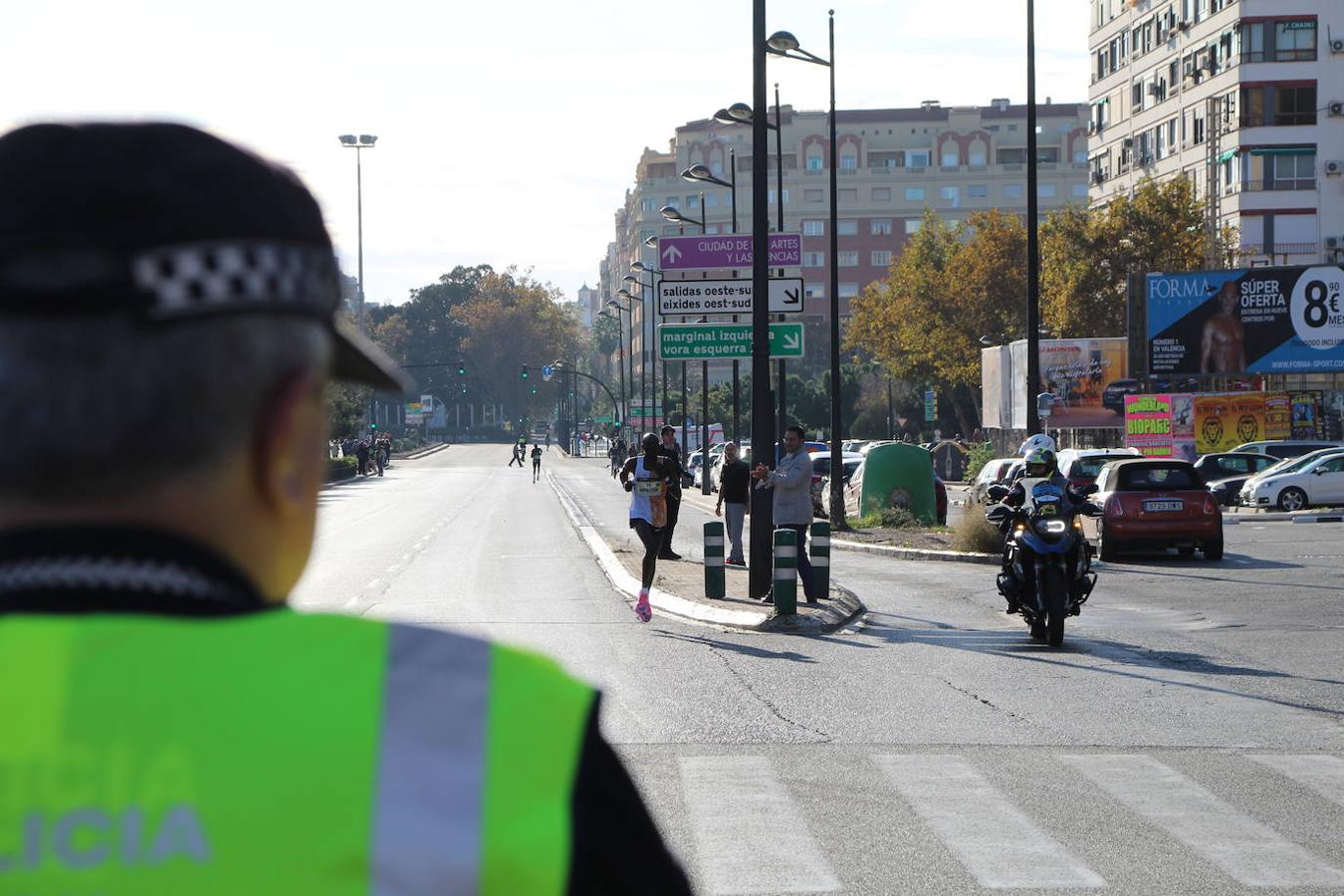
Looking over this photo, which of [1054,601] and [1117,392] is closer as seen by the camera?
[1054,601]

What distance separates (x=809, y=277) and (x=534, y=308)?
27.4m

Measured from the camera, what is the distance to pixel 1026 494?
15.5 meters

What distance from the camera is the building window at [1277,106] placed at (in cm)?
7094

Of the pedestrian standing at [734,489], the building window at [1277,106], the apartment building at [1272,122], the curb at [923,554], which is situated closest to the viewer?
the pedestrian standing at [734,489]

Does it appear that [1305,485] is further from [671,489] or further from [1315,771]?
[1315,771]

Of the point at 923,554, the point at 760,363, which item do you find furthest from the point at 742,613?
the point at 923,554

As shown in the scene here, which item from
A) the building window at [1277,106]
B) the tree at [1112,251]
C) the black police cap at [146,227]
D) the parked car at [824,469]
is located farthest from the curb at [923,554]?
the building window at [1277,106]

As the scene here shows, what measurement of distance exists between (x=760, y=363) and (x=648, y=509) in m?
2.02

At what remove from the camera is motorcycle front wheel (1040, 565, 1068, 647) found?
47.2 ft

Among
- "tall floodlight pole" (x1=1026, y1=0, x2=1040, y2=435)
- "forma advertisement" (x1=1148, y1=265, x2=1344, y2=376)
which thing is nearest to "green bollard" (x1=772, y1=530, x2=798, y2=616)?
"tall floodlight pole" (x1=1026, y1=0, x2=1040, y2=435)

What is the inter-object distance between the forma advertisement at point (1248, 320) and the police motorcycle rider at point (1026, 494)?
36350mm

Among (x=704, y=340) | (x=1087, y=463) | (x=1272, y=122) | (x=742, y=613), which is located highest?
(x=1272, y=122)

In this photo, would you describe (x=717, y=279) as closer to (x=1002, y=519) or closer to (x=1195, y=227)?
(x=1002, y=519)

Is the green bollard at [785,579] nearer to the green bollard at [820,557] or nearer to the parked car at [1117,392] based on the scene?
the green bollard at [820,557]
